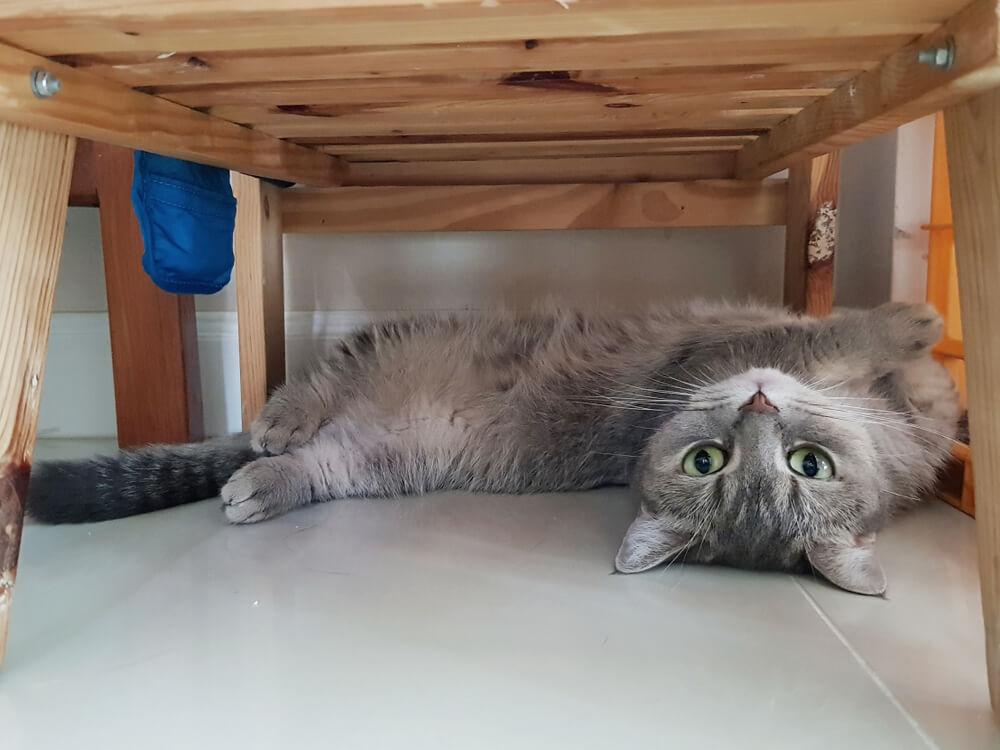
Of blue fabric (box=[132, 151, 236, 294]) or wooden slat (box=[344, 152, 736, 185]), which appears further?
wooden slat (box=[344, 152, 736, 185])

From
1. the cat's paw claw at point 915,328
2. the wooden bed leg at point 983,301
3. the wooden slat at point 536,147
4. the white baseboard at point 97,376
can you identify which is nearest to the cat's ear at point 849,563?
the wooden bed leg at point 983,301

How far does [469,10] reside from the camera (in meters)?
0.75

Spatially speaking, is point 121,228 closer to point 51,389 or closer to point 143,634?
point 51,389

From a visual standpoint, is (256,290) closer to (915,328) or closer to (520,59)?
(520,59)

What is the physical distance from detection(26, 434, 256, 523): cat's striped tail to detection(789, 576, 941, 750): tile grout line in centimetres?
111

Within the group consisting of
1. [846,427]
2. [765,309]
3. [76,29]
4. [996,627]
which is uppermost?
[76,29]

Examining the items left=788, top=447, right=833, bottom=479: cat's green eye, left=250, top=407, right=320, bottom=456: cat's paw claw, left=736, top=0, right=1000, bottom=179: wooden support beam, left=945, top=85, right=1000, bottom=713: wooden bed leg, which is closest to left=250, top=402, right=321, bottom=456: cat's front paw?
left=250, top=407, right=320, bottom=456: cat's paw claw

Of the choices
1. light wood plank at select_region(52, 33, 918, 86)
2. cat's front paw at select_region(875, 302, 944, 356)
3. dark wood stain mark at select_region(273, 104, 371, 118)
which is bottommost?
cat's front paw at select_region(875, 302, 944, 356)

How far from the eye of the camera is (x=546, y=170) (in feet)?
6.37

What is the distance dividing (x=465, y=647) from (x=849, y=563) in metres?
0.58

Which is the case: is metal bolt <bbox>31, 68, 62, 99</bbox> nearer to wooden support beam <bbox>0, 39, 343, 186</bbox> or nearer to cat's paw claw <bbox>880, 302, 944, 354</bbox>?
wooden support beam <bbox>0, 39, 343, 186</bbox>

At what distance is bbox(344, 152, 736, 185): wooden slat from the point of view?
75.1 inches

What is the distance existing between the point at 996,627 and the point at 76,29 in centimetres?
114

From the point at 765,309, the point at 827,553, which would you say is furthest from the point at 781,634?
the point at 765,309
